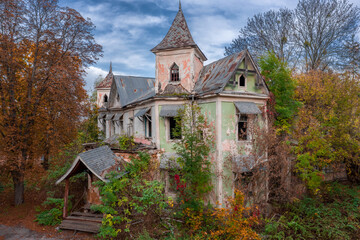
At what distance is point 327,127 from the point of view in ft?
46.0

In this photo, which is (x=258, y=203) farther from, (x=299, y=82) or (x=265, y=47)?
(x=265, y=47)

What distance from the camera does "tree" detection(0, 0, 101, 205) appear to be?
11.5 metres

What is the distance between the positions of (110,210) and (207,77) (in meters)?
10.2

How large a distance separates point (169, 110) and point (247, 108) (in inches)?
184

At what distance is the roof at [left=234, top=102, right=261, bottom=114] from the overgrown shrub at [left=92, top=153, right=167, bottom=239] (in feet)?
20.1

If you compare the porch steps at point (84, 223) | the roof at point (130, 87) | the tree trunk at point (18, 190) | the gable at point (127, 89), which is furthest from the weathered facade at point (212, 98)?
the tree trunk at point (18, 190)

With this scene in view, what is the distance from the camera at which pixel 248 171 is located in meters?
12.2

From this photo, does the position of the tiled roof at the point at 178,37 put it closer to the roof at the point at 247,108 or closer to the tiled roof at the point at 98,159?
the roof at the point at 247,108

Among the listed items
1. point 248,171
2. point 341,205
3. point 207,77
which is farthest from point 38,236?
point 341,205

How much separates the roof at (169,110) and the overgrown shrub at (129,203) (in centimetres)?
341

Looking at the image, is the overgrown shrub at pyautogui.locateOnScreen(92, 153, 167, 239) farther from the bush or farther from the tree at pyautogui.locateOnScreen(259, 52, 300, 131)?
the tree at pyautogui.locateOnScreen(259, 52, 300, 131)

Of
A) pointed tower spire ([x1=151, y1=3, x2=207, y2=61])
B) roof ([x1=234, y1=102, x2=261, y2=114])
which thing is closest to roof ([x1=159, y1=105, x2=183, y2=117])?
roof ([x1=234, y1=102, x2=261, y2=114])

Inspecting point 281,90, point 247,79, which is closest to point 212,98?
point 247,79

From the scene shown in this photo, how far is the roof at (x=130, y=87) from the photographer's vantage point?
794 inches
